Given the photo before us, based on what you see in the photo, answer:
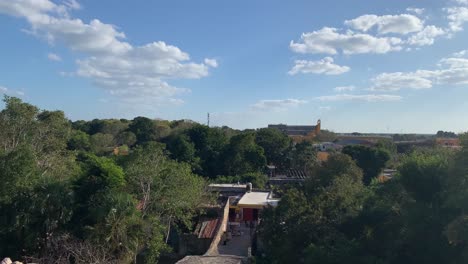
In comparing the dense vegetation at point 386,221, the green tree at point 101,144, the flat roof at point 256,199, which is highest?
the green tree at point 101,144

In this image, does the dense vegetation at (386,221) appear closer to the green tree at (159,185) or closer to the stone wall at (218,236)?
the stone wall at (218,236)

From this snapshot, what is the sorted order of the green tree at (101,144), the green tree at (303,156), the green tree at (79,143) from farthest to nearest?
the green tree at (101,144) → the green tree at (79,143) → the green tree at (303,156)

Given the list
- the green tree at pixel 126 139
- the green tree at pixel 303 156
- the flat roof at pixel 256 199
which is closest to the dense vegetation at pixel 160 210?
the flat roof at pixel 256 199

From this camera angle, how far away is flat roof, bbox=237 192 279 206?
21961 mm

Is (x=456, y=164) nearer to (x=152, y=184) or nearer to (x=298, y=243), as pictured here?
(x=298, y=243)

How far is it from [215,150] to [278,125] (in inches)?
2244

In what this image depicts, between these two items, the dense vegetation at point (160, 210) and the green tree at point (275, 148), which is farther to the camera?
the green tree at point (275, 148)

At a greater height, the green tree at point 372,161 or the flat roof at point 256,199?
the green tree at point 372,161

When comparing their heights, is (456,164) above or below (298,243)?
above

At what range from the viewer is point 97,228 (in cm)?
1316

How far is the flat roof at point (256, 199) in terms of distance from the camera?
2196 centimetres

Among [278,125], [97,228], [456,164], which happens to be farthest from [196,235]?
[278,125]

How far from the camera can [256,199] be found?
23.3m

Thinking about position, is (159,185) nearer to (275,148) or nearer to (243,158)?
(243,158)
